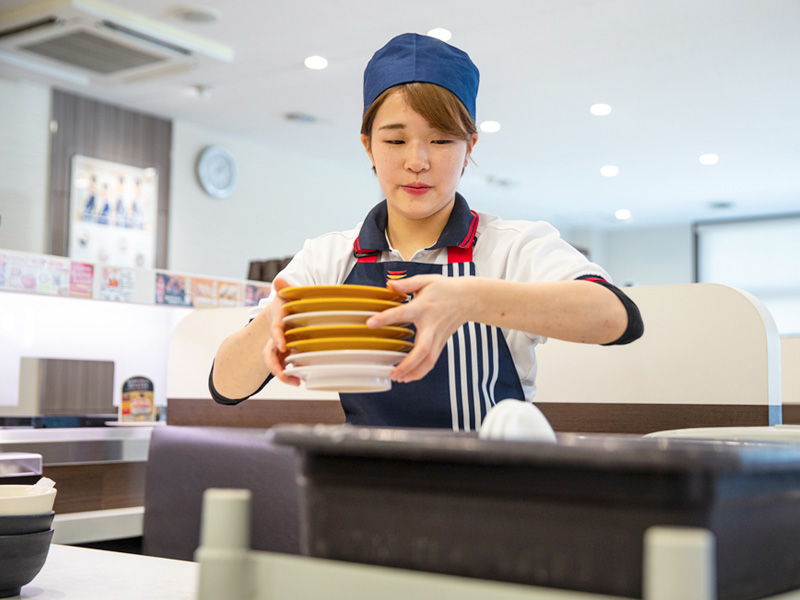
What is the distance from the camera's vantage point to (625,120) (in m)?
6.79

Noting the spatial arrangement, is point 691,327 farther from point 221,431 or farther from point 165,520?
point 165,520

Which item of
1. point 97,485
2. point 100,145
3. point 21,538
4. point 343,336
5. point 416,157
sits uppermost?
point 100,145

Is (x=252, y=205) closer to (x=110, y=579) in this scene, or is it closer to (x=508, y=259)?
(x=508, y=259)

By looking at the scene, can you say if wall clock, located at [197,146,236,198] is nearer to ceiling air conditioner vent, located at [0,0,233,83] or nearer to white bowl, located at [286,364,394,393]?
ceiling air conditioner vent, located at [0,0,233,83]

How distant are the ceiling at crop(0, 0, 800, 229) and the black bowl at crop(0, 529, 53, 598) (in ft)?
13.8

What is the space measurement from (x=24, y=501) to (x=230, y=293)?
13.3 ft

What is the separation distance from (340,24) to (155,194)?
2.49 meters

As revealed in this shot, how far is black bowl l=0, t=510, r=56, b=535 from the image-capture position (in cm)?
89

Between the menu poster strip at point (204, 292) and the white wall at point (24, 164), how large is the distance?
1972 mm

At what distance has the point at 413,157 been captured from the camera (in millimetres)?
1170

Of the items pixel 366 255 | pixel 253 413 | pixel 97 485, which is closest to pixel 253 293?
pixel 97 485

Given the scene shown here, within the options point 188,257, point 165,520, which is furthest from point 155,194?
point 165,520

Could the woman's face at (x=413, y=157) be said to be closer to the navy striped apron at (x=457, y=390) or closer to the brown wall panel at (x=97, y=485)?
the navy striped apron at (x=457, y=390)

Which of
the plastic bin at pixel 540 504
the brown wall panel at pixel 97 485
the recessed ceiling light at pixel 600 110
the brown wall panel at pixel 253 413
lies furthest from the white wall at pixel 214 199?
the plastic bin at pixel 540 504
